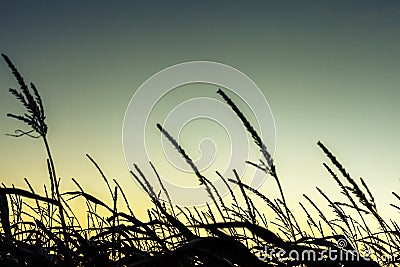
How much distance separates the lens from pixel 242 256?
2.83 feet

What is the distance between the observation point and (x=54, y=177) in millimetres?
954

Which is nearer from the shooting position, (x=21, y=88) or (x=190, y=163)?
(x=21, y=88)

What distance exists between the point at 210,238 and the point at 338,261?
284 millimetres

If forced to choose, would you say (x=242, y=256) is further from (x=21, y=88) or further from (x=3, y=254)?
(x=3, y=254)

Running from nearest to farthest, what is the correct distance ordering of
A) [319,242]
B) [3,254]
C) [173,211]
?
[319,242]
[3,254]
[173,211]

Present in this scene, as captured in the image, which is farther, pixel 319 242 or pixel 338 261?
pixel 319 242

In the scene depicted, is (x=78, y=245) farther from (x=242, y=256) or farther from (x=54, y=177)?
(x=242, y=256)

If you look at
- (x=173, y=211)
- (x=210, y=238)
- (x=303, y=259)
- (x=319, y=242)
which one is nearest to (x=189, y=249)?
(x=210, y=238)

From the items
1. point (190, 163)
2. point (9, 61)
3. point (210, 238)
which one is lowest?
point (210, 238)

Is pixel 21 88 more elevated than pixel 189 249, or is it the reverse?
pixel 21 88

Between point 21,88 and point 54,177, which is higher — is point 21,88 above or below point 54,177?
above

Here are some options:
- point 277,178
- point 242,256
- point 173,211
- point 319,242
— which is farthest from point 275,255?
point 173,211

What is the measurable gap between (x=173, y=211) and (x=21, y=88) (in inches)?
72.8

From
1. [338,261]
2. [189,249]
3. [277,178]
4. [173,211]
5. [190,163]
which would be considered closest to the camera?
[189,249]
